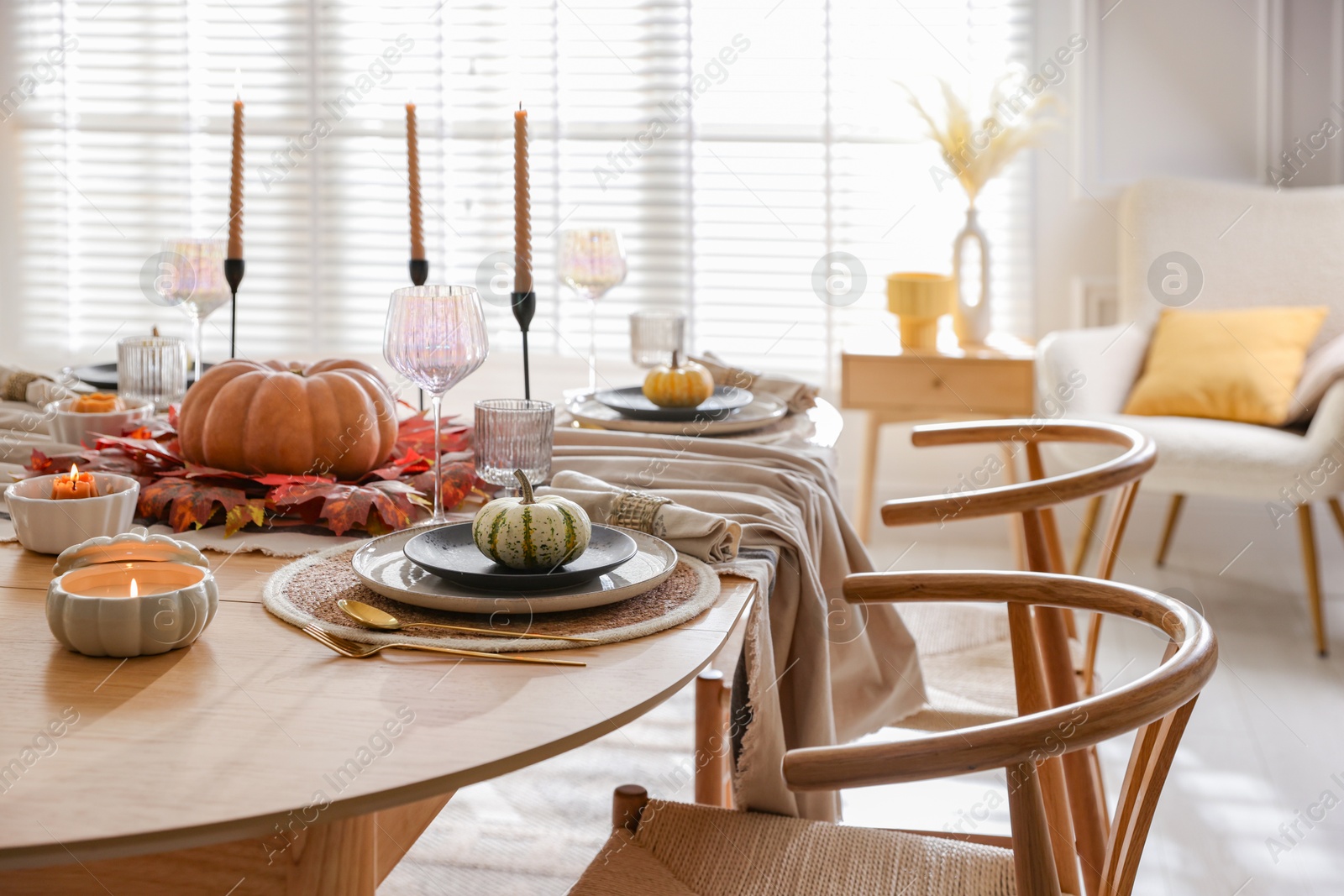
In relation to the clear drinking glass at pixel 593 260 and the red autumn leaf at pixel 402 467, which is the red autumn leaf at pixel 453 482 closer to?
the red autumn leaf at pixel 402 467

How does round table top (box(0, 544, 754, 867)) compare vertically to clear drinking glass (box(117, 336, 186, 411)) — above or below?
below

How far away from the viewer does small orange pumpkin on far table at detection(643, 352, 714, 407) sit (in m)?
1.64

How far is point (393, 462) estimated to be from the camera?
4.43 feet

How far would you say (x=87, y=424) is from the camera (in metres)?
1.37

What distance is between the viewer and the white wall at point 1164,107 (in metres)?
3.41

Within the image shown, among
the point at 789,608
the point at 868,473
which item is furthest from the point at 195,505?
the point at 868,473

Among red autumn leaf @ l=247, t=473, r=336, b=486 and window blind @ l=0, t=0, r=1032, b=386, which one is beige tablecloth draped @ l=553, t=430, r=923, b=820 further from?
window blind @ l=0, t=0, r=1032, b=386

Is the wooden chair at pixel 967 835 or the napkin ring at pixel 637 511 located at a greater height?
the napkin ring at pixel 637 511

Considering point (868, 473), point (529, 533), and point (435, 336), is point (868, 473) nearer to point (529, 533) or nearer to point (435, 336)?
point (435, 336)

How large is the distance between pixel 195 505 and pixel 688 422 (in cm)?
64

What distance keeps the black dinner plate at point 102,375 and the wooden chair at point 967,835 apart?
1026mm

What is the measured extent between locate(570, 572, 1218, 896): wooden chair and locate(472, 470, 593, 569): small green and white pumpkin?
263 mm

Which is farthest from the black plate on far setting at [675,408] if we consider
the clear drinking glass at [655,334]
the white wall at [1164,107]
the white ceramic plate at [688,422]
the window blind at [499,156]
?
the white wall at [1164,107]

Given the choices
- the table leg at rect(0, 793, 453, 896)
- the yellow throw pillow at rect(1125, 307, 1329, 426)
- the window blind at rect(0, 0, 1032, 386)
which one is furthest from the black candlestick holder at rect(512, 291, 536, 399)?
the window blind at rect(0, 0, 1032, 386)
